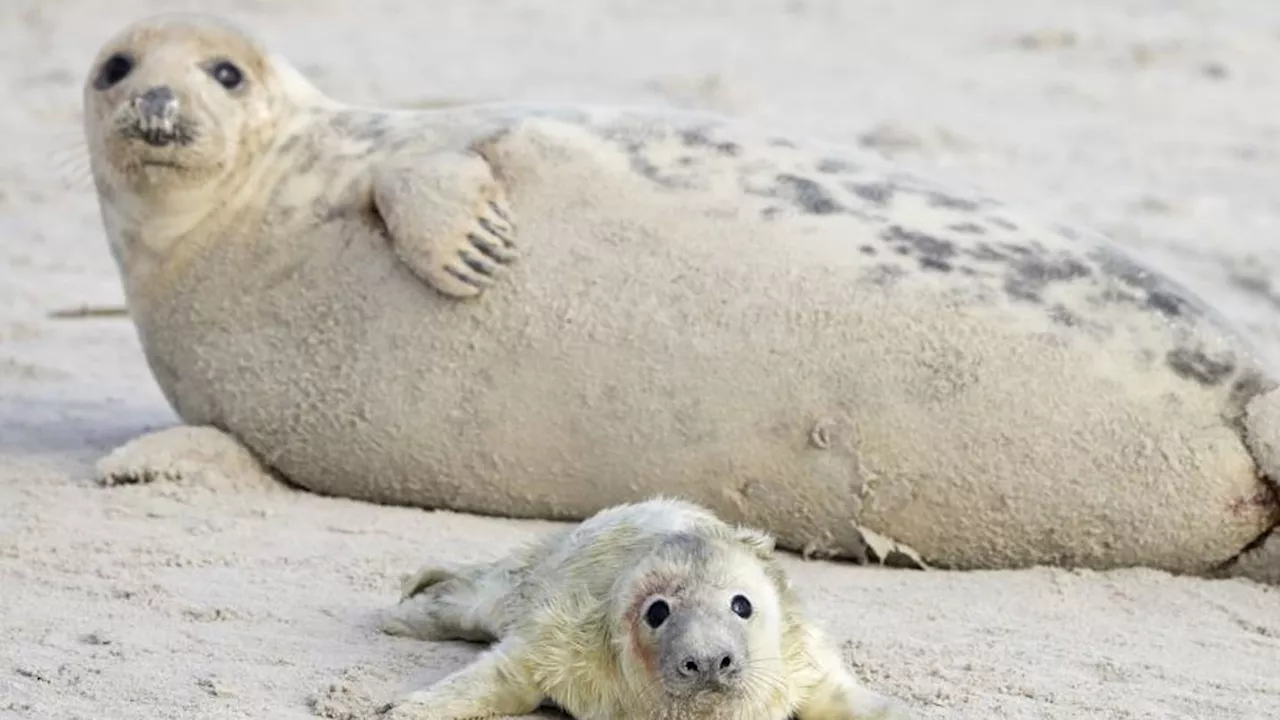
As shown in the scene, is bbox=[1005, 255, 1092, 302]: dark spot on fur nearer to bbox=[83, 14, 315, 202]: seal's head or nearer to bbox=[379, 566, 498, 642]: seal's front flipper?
bbox=[379, 566, 498, 642]: seal's front flipper

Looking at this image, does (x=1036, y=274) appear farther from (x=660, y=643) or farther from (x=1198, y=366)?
(x=660, y=643)

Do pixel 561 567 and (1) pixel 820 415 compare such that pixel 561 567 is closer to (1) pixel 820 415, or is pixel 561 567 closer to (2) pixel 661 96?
(1) pixel 820 415

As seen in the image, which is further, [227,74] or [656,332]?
[227,74]

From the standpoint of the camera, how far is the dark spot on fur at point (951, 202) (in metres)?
4.56

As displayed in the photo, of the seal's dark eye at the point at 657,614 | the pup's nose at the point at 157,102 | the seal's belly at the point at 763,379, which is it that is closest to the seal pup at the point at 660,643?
the seal's dark eye at the point at 657,614

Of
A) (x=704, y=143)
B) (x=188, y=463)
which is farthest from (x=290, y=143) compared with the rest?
(x=704, y=143)

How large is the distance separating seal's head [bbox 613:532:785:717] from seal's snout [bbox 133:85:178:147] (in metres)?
1.99

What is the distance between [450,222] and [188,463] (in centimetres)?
68

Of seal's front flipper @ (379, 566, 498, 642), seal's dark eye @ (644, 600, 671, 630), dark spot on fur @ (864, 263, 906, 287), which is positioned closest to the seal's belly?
dark spot on fur @ (864, 263, 906, 287)

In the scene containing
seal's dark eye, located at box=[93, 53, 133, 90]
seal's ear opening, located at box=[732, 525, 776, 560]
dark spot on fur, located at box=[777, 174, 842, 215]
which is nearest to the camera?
seal's ear opening, located at box=[732, 525, 776, 560]

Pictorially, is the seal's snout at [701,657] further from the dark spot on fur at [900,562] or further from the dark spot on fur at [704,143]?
the dark spot on fur at [704,143]

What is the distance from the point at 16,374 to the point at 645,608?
3021 millimetres

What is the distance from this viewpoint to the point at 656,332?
4367 millimetres

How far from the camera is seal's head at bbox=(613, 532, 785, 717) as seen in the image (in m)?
2.81
